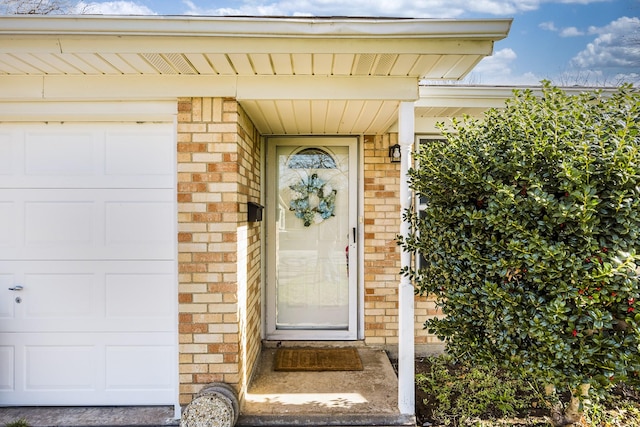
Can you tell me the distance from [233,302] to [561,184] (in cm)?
218

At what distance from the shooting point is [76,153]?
2908 mm

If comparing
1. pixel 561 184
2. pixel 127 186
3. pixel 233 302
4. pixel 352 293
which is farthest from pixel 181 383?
pixel 561 184

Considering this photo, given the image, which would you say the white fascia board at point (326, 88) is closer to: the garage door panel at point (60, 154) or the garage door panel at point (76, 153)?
the garage door panel at point (76, 153)

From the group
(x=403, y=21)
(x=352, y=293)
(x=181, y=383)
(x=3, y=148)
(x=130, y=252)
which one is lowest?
(x=181, y=383)

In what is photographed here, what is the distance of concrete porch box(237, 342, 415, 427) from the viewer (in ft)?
8.84

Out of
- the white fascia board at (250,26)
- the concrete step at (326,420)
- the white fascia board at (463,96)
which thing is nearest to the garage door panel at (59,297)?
the concrete step at (326,420)

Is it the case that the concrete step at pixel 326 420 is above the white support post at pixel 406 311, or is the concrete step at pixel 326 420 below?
below

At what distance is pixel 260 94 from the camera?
2701mm

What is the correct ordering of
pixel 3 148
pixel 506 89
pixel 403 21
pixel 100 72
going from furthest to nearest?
pixel 506 89 → pixel 3 148 → pixel 100 72 → pixel 403 21

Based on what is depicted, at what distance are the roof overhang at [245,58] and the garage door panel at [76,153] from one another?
282 millimetres

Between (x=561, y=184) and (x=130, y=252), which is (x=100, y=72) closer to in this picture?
(x=130, y=252)

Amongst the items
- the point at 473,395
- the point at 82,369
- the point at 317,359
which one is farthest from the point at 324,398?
the point at 82,369

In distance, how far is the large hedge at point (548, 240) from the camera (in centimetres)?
203

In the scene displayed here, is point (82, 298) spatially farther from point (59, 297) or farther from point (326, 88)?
point (326, 88)
